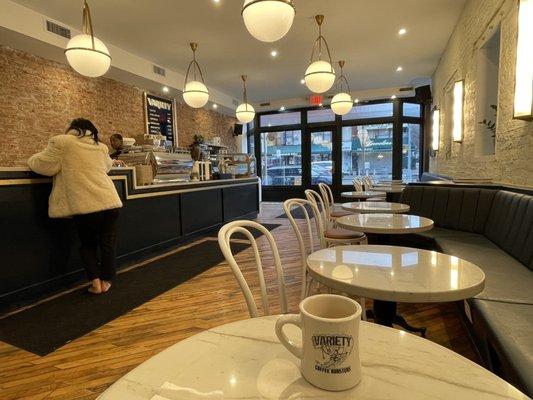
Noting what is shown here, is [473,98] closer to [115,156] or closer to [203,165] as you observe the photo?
[203,165]

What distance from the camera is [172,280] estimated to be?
3506 millimetres

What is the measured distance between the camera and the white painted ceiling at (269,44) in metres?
4.69

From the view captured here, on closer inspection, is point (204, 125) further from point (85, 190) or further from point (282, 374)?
point (282, 374)

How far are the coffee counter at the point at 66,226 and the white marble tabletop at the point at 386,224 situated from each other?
270 centimetres

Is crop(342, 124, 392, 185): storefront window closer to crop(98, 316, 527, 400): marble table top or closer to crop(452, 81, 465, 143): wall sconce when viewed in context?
crop(452, 81, 465, 143): wall sconce

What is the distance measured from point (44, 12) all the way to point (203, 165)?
3.27m

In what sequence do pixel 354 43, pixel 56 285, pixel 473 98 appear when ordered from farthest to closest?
pixel 354 43, pixel 473 98, pixel 56 285

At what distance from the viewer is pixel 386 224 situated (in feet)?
6.94

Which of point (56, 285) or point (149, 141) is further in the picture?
point (149, 141)

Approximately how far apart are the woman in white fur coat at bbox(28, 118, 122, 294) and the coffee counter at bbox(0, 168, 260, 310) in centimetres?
20

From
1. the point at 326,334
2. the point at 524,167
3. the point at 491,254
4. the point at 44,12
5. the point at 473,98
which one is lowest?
the point at 491,254

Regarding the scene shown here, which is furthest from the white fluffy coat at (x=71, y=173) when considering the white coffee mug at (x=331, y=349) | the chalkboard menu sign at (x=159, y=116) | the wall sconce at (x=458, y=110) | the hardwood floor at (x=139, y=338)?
the wall sconce at (x=458, y=110)

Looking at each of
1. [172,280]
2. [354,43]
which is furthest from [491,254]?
[354,43]

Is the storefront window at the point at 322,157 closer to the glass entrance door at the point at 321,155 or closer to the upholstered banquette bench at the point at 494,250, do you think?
the glass entrance door at the point at 321,155
